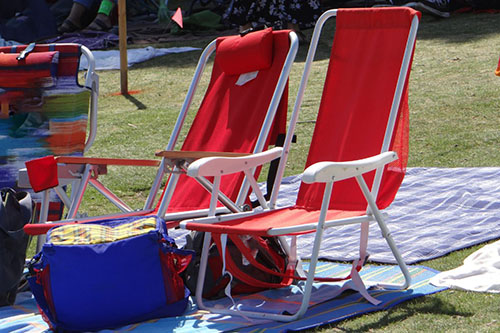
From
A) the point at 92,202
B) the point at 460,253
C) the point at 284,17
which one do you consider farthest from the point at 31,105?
the point at 284,17

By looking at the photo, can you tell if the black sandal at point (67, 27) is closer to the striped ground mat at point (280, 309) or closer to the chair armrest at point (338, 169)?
the striped ground mat at point (280, 309)

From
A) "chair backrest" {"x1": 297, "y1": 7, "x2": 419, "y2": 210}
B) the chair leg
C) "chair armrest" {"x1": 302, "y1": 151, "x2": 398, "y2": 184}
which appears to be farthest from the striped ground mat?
"chair armrest" {"x1": 302, "y1": 151, "x2": 398, "y2": 184}

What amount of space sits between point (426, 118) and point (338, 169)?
3698mm

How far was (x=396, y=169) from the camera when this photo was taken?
314 centimetres

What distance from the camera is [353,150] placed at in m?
3.34

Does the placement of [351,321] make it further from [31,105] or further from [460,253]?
[31,105]

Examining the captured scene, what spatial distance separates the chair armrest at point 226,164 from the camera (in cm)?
296

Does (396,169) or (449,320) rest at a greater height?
(396,169)

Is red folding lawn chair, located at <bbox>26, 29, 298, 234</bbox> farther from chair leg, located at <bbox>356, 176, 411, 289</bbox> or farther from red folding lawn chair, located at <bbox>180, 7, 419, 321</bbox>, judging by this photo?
chair leg, located at <bbox>356, 176, 411, 289</bbox>

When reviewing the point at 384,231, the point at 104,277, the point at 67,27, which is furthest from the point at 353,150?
the point at 67,27

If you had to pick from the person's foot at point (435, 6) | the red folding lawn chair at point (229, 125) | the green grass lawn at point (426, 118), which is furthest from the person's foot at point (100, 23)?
the red folding lawn chair at point (229, 125)

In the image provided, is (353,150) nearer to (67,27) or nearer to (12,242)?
(12,242)

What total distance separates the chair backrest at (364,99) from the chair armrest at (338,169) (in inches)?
7.6

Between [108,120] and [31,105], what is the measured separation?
119 inches
